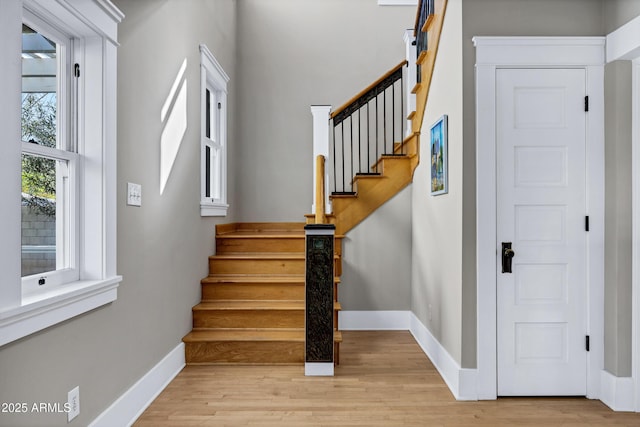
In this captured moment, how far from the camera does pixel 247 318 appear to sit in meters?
3.73

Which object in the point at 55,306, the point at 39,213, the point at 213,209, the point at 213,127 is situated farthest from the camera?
the point at 213,127

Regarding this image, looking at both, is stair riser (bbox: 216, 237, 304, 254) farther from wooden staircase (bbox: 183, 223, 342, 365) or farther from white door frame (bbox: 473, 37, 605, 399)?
white door frame (bbox: 473, 37, 605, 399)

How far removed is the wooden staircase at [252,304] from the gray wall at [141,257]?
6.9 inches

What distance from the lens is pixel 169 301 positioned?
3.23 meters

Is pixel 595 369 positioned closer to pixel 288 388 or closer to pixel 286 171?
pixel 288 388

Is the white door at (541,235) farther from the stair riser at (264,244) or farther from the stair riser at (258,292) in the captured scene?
the stair riser at (264,244)

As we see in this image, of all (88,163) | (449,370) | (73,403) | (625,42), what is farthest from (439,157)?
(73,403)

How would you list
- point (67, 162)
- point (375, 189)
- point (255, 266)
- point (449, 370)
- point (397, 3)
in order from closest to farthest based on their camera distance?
point (67, 162), point (449, 370), point (255, 266), point (375, 189), point (397, 3)

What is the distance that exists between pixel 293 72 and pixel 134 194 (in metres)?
3.51

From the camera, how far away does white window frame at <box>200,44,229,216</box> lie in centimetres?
412

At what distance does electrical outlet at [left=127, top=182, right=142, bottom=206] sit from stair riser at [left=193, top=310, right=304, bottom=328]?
136 centimetres

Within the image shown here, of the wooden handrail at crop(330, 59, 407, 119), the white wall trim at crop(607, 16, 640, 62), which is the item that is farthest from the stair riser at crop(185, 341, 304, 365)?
the white wall trim at crop(607, 16, 640, 62)

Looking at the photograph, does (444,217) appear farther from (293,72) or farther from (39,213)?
(293,72)

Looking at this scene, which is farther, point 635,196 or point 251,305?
point 251,305
